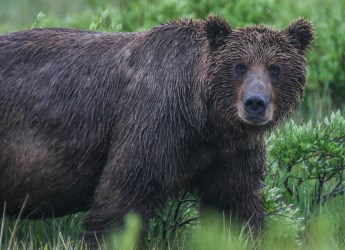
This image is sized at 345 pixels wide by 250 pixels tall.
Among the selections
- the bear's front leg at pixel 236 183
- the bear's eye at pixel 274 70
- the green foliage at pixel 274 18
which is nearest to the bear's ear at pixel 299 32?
the bear's eye at pixel 274 70

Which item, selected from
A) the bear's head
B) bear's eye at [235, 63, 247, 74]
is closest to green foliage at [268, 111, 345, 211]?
the bear's head

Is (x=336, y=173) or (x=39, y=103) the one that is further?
(x=336, y=173)

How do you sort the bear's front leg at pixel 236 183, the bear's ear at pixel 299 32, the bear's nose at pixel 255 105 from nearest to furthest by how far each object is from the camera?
the bear's nose at pixel 255 105
the bear's ear at pixel 299 32
the bear's front leg at pixel 236 183

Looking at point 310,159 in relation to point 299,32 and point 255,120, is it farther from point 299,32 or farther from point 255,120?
point 255,120

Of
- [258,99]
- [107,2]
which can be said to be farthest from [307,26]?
[107,2]

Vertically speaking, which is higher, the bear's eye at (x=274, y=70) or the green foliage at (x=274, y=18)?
the green foliage at (x=274, y=18)

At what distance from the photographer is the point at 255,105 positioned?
5980mm

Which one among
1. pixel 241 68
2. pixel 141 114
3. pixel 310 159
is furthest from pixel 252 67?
pixel 310 159

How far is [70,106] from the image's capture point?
6508 mm

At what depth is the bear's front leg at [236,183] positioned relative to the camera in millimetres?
6410

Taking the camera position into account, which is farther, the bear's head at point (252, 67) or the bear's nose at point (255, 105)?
the bear's head at point (252, 67)

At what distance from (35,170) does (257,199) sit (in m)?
1.35

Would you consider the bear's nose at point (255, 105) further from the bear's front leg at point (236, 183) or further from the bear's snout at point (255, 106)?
the bear's front leg at point (236, 183)

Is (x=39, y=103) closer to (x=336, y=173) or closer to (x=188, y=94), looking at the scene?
(x=188, y=94)
